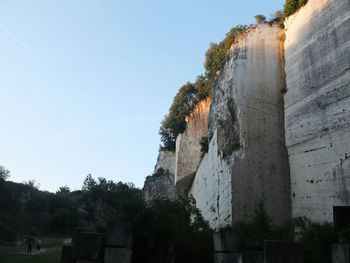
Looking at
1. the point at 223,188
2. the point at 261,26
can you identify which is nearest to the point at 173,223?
the point at 223,188

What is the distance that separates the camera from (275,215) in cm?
1803

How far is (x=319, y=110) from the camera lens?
55.6 ft

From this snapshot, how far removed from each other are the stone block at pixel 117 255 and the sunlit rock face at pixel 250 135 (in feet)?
21.9

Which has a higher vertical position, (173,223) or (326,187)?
(326,187)

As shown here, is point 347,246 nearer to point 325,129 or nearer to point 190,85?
point 325,129

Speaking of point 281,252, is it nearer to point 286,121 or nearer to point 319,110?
point 319,110

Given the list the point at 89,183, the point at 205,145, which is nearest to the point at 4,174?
the point at 89,183

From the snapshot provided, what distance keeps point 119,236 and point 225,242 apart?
4.02 metres

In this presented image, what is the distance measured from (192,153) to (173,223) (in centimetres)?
1585

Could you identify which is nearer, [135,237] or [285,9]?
[135,237]

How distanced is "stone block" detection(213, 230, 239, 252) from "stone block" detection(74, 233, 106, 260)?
4.12 metres

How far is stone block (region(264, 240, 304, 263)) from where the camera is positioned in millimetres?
9414

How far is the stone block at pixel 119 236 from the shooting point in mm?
11984

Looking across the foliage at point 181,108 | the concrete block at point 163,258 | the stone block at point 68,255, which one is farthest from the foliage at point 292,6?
the stone block at point 68,255
